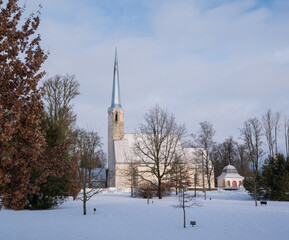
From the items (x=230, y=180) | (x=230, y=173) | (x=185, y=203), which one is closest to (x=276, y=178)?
(x=185, y=203)

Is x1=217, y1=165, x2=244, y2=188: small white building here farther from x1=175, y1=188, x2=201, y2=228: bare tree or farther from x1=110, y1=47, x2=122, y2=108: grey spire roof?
x1=110, y1=47, x2=122, y2=108: grey spire roof

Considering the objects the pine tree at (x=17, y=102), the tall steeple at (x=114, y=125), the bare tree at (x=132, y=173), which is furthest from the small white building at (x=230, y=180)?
the pine tree at (x=17, y=102)

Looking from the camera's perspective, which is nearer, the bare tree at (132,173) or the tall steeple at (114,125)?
the bare tree at (132,173)

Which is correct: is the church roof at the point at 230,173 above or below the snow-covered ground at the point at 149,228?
above

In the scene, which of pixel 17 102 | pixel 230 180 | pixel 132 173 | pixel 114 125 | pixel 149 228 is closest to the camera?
pixel 17 102

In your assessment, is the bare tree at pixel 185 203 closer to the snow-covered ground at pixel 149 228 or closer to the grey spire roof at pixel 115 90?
the snow-covered ground at pixel 149 228

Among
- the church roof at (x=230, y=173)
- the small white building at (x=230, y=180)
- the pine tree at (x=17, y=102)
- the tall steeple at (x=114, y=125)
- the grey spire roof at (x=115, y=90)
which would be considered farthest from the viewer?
the grey spire roof at (x=115, y=90)

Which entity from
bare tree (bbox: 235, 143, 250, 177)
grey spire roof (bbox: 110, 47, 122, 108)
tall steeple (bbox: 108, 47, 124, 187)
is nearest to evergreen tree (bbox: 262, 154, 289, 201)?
bare tree (bbox: 235, 143, 250, 177)

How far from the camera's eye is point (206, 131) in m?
40.2

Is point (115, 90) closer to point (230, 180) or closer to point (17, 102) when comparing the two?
point (230, 180)

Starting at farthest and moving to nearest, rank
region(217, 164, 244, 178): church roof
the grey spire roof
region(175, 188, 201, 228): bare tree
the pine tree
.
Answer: the grey spire roof, region(217, 164, 244, 178): church roof, region(175, 188, 201, 228): bare tree, the pine tree

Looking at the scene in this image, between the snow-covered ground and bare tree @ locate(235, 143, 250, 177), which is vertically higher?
bare tree @ locate(235, 143, 250, 177)

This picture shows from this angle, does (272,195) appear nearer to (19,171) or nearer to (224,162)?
(19,171)

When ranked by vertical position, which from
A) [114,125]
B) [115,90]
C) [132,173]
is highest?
[115,90]
